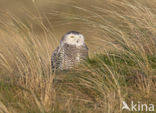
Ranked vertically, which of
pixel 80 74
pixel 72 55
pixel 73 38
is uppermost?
pixel 73 38

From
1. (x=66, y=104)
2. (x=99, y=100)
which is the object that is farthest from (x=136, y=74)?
(x=66, y=104)

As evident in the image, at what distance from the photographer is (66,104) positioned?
3.48m

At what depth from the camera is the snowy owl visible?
4.93 meters

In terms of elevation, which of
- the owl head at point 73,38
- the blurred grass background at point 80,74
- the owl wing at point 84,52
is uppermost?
the owl head at point 73,38

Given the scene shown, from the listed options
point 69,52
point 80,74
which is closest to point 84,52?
point 69,52

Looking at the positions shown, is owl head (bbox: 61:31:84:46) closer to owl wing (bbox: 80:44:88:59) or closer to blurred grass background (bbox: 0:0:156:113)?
owl wing (bbox: 80:44:88:59)

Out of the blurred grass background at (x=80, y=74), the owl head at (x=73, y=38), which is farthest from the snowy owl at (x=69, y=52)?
the blurred grass background at (x=80, y=74)

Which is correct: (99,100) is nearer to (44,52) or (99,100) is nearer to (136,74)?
(136,74)

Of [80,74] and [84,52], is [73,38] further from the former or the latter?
[80,74]

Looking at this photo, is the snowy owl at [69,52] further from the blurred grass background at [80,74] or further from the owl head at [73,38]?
the blurred grass background at [80,74]

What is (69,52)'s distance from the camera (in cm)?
509

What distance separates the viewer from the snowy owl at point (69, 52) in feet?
16.2

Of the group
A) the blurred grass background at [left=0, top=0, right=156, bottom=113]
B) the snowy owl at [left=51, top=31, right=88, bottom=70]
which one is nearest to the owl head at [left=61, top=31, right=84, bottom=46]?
the snowy owl at [left=51, top=31, right=88, bottom=70]

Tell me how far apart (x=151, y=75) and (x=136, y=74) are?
0.77 ft
